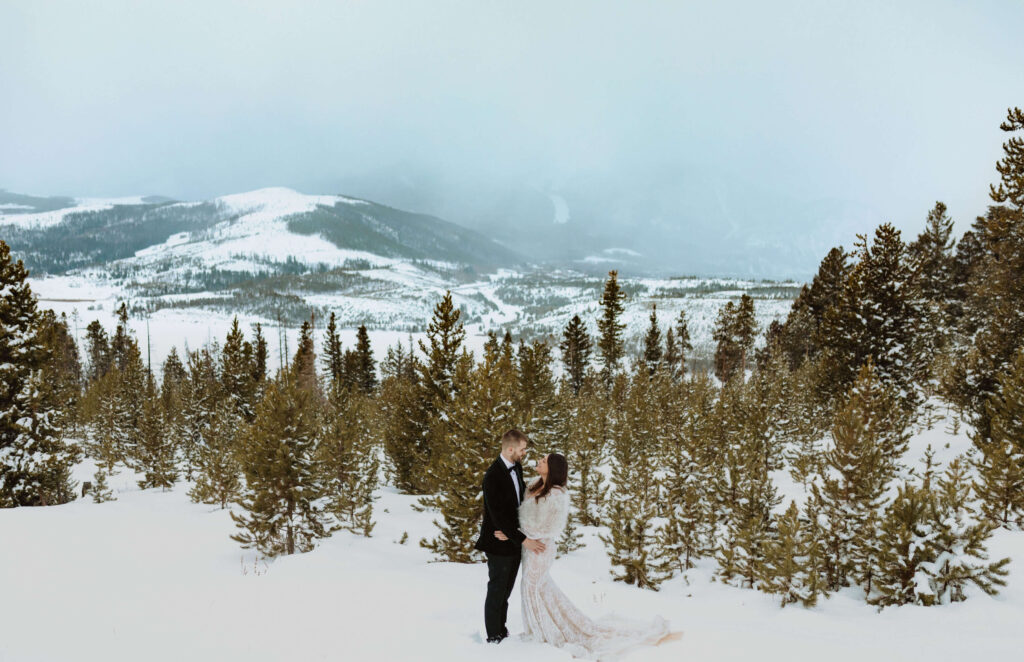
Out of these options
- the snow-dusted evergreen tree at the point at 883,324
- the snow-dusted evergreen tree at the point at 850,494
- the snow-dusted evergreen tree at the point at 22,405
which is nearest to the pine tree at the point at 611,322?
the snow-dusted evergreen tree at the point at 883,324

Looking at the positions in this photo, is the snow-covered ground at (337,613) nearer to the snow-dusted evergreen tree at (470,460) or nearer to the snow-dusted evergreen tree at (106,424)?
the snow-dusted evergreen tree at (470,460)

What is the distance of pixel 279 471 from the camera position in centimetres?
1580

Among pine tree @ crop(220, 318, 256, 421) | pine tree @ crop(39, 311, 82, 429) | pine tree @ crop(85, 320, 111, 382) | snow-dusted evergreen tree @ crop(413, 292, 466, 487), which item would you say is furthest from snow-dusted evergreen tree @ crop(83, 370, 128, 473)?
pine tree @ crop(85, 320, 111, 382)

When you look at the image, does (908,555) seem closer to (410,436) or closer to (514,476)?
(514,476)

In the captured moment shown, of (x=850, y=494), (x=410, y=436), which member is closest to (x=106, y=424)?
(x=410, y=436)

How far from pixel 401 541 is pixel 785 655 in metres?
15.7

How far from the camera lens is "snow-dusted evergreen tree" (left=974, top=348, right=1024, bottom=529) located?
518 inches

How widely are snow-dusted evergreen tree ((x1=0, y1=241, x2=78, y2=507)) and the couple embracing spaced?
23295 millimetres

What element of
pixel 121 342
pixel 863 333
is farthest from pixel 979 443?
pixel 121 342

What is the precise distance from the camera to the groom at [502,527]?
5.91 m

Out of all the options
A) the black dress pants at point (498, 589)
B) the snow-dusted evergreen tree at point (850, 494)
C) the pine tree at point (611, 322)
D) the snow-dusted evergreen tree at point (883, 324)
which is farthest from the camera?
the pine tree at point (611, 322)

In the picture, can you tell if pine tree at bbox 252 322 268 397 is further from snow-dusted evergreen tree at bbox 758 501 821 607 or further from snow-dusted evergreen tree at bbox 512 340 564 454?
snow-dusted evergreen tree at bbox 758 501 821 607

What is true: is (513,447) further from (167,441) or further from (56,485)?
(167,441)

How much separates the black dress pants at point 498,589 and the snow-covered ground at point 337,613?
0.25 meters
